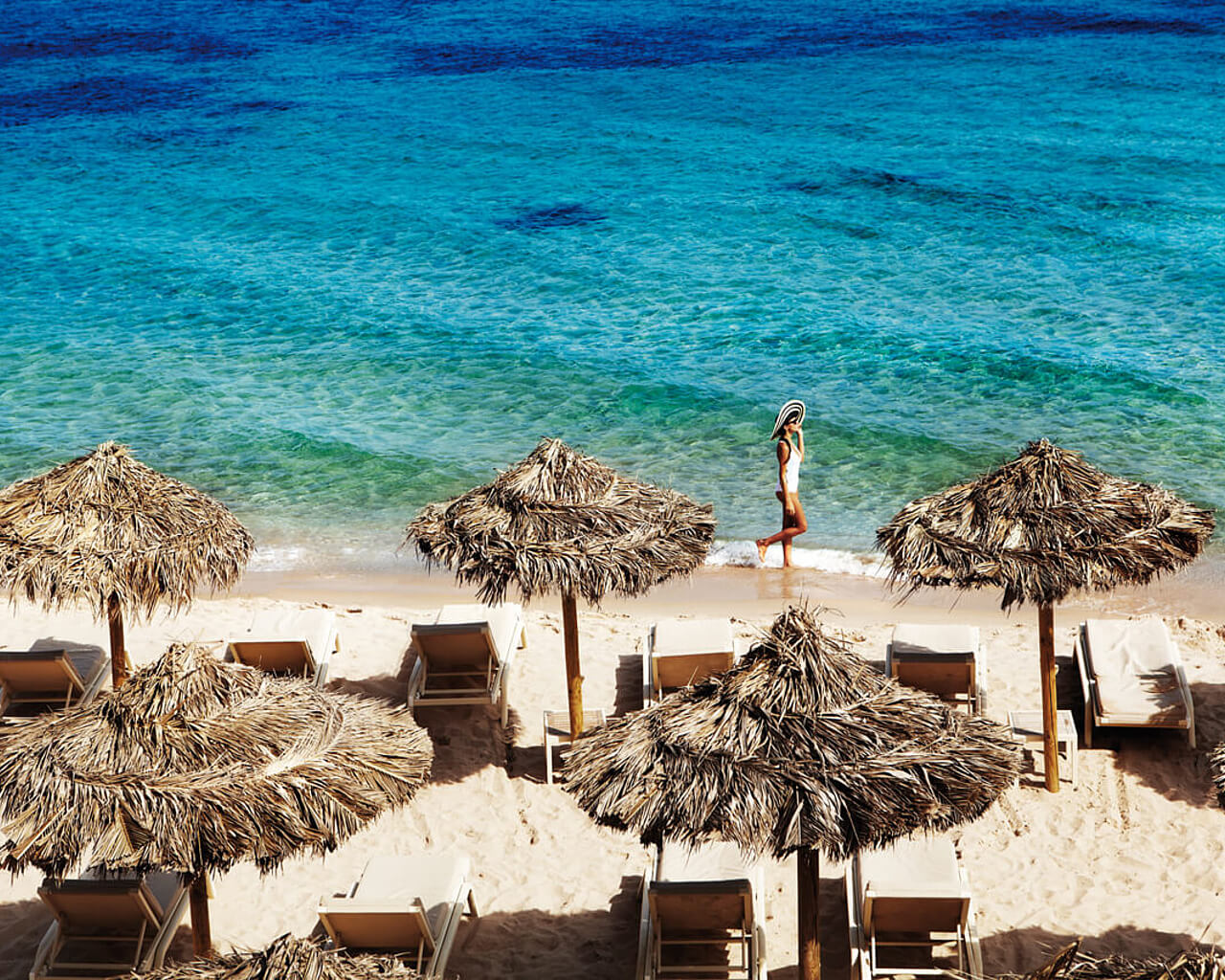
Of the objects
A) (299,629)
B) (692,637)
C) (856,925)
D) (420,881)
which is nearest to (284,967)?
(420,881)

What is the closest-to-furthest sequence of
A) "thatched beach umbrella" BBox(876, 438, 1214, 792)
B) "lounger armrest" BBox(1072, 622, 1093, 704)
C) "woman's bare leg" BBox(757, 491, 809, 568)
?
"thatched beach umbrella" BBox(876, 438, 1214, 792) → "lounger armrest" BBox(1072, 622, 1093, 704) → "woman's bare leg" BBox(757, 491, 809, 568)

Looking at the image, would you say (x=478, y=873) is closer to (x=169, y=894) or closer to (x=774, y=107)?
(x=169, y=894)

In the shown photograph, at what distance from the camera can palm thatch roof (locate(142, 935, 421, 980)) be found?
512 centimetres

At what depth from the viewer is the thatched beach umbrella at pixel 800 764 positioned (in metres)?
6.03

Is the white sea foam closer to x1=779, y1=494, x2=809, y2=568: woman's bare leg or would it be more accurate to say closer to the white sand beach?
x1=779, y1=494, x2=809, y2=568: woman's bare leg

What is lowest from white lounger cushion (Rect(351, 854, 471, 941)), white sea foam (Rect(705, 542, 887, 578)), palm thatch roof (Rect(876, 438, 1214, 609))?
white lounger cushion (Rect(351, 854, 471, 941))

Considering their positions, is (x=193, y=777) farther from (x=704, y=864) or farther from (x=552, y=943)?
(x=704, y=864)

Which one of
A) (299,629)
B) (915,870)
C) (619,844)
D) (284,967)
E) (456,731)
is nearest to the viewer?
(284,967)

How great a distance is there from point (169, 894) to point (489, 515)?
3.15 m

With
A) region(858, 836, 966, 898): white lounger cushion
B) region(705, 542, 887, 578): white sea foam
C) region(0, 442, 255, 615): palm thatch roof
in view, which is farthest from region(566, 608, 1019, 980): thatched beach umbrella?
region(705, 542, 887, 578): white sea foam

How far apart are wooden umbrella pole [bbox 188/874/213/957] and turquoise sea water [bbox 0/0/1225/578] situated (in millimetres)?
7836

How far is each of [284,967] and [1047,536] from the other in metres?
5.58

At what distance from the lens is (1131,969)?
512 centimetres

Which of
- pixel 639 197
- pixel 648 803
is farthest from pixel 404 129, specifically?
pixel 648 803
